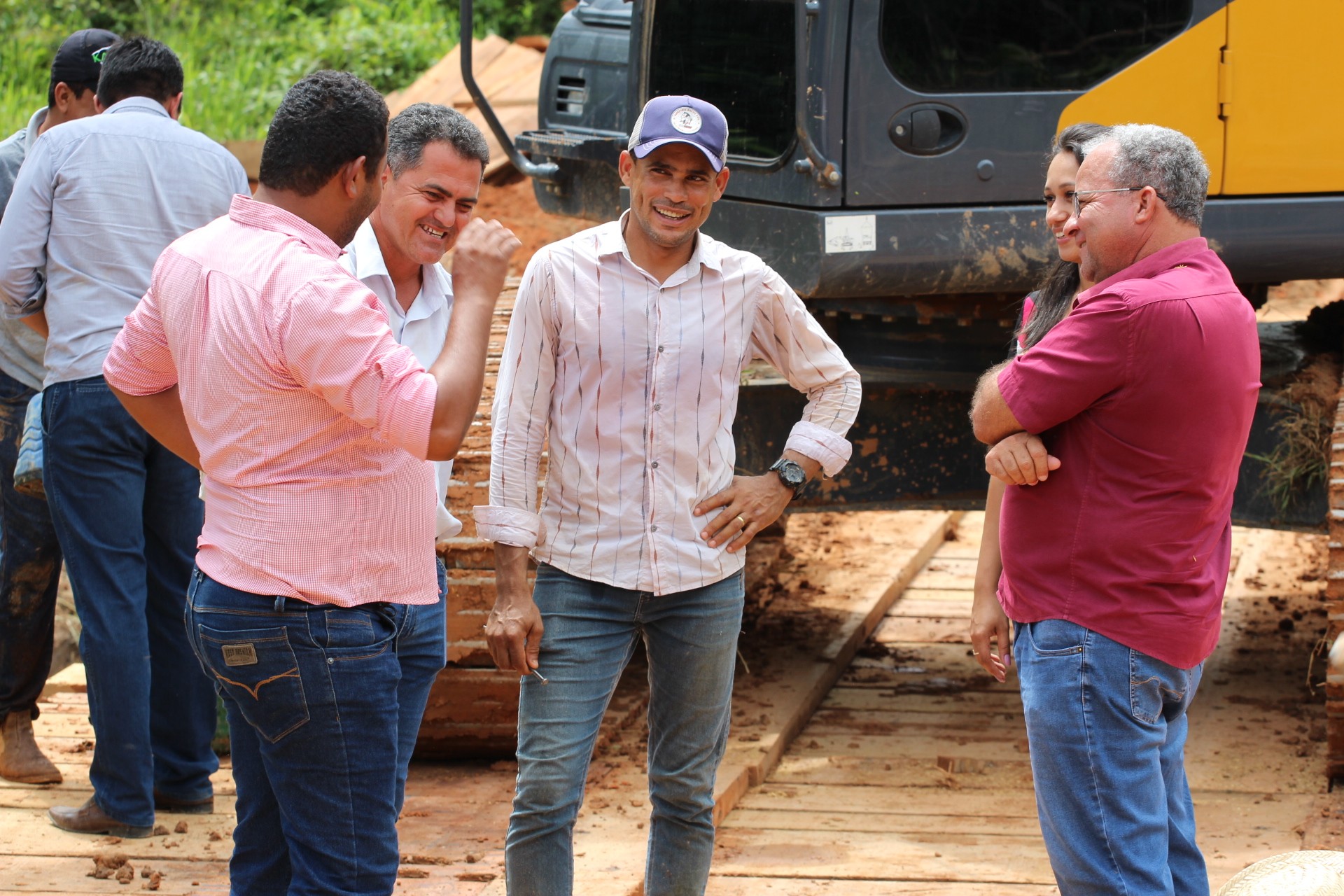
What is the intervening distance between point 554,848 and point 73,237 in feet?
6.79

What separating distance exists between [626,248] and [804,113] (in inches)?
62.9

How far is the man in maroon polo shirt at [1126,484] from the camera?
2.62 m

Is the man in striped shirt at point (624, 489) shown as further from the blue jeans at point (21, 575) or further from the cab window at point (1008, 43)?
A: the blue jeans at point (21, 575)

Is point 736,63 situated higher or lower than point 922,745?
higher

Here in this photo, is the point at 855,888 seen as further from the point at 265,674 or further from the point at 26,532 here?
the point at 26,532

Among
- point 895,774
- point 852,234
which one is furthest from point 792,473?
point 895,774

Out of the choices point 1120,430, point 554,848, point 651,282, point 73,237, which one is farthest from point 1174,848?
point 73,237

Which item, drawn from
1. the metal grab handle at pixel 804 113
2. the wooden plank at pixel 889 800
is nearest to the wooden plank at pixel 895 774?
the wooden plank at pixel 889 800

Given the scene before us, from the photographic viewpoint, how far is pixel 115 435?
3902 millimetres

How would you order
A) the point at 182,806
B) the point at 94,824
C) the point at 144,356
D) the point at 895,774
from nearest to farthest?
the point at 144,356
the point at 94,824
the point at 182,806
the point at 895,774

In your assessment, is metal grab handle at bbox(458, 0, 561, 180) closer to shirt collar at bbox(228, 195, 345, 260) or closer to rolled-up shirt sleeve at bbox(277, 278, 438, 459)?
shirt collar at bbox(228, 195, 345, 260)

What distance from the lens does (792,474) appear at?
325 cm

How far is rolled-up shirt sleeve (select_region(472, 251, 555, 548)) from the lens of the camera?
9.89ft

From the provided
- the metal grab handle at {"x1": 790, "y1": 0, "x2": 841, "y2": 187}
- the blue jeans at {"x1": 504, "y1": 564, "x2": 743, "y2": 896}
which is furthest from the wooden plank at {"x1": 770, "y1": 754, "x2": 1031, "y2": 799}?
the metal grab handle at {"x1": 790, "y1": 0, "x2": 841, "y2": 187}
